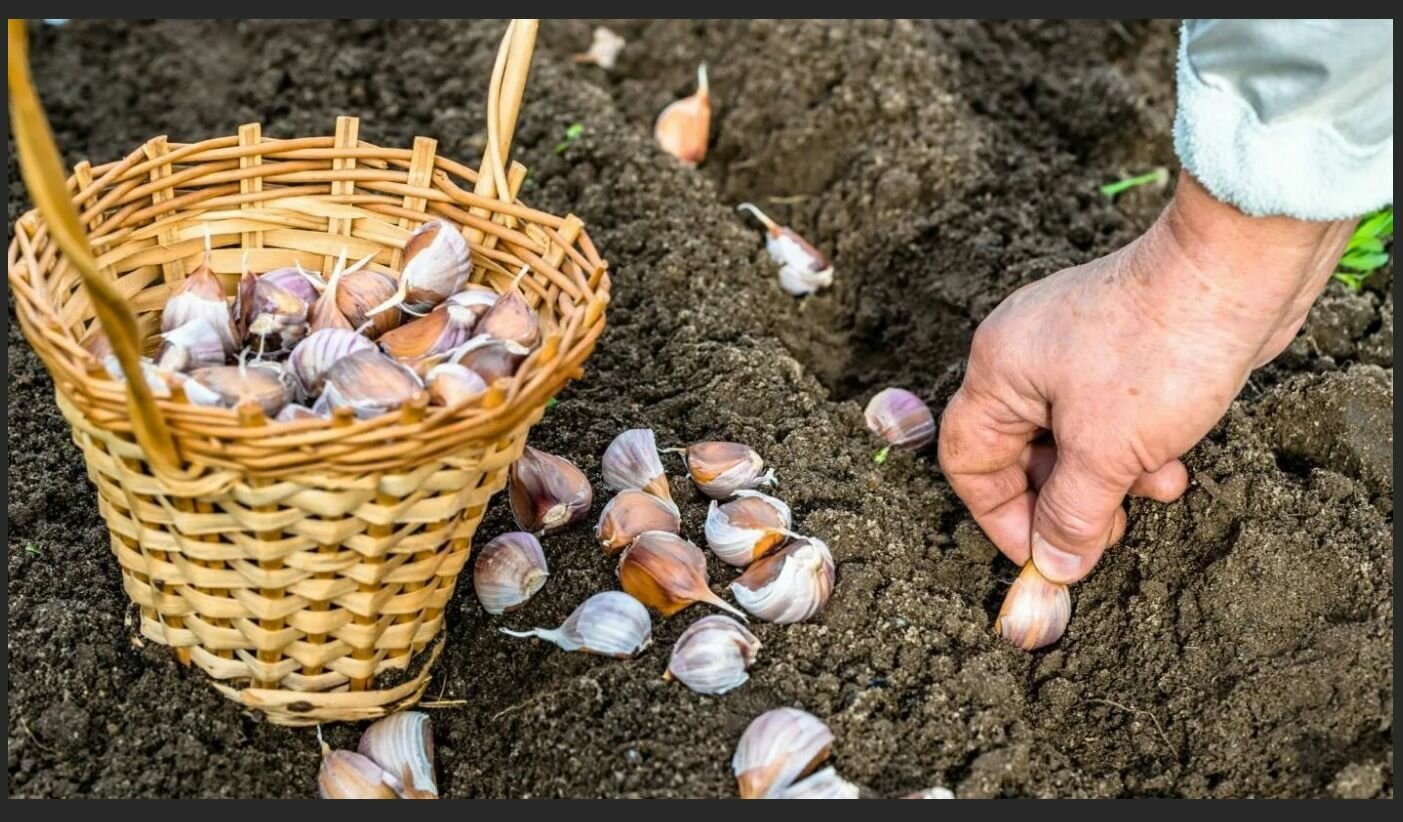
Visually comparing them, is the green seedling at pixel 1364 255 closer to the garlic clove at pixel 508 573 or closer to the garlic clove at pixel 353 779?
the garlic clove at pixel 508 573

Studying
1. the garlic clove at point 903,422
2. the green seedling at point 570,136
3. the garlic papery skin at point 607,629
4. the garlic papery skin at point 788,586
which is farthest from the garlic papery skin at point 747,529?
the green seedling at point 570,136

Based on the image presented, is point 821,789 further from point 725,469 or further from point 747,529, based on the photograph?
point 725,469

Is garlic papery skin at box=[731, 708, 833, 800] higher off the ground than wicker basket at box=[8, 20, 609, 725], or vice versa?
wicker basket at box=[8, 20, 609, 725]

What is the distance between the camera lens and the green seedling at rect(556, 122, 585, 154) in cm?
286

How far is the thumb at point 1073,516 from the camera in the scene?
6.27 ft

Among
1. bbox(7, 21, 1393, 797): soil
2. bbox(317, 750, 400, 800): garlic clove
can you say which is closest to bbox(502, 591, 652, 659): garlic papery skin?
bbox(7, 21, 1393, 797): soil

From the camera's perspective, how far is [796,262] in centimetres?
271

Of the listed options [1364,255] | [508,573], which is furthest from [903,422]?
[1364,255]

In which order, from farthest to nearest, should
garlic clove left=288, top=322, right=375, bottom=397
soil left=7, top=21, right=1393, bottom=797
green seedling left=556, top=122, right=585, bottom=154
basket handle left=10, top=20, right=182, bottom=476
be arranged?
green seedling left=556, top=122, right=585, bottom=154
soil left=7, top=21, right=1393, bottom=797
garlic clove left=288, top=322, right=375, bottom=397
basket handle left=10, top=20, right=182, bottom=476

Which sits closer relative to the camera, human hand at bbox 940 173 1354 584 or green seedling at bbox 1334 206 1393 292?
human hand at bbox 940 173 1354 584

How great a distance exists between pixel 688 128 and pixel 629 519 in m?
1.24

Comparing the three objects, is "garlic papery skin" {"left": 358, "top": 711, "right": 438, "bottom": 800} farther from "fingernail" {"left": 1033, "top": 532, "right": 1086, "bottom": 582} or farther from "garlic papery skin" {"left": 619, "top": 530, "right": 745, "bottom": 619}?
"fingernail" {"left": 1033, "top": 532, "right": 1086, "bottom": 582}

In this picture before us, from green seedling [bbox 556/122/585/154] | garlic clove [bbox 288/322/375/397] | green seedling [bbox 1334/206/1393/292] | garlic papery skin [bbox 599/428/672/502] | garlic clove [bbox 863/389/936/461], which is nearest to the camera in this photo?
garlic clove [bbox 288/322/375/397]

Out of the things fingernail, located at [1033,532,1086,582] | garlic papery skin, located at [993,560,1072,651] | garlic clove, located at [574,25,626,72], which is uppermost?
garlic clove, located at [574,25,626,72]
